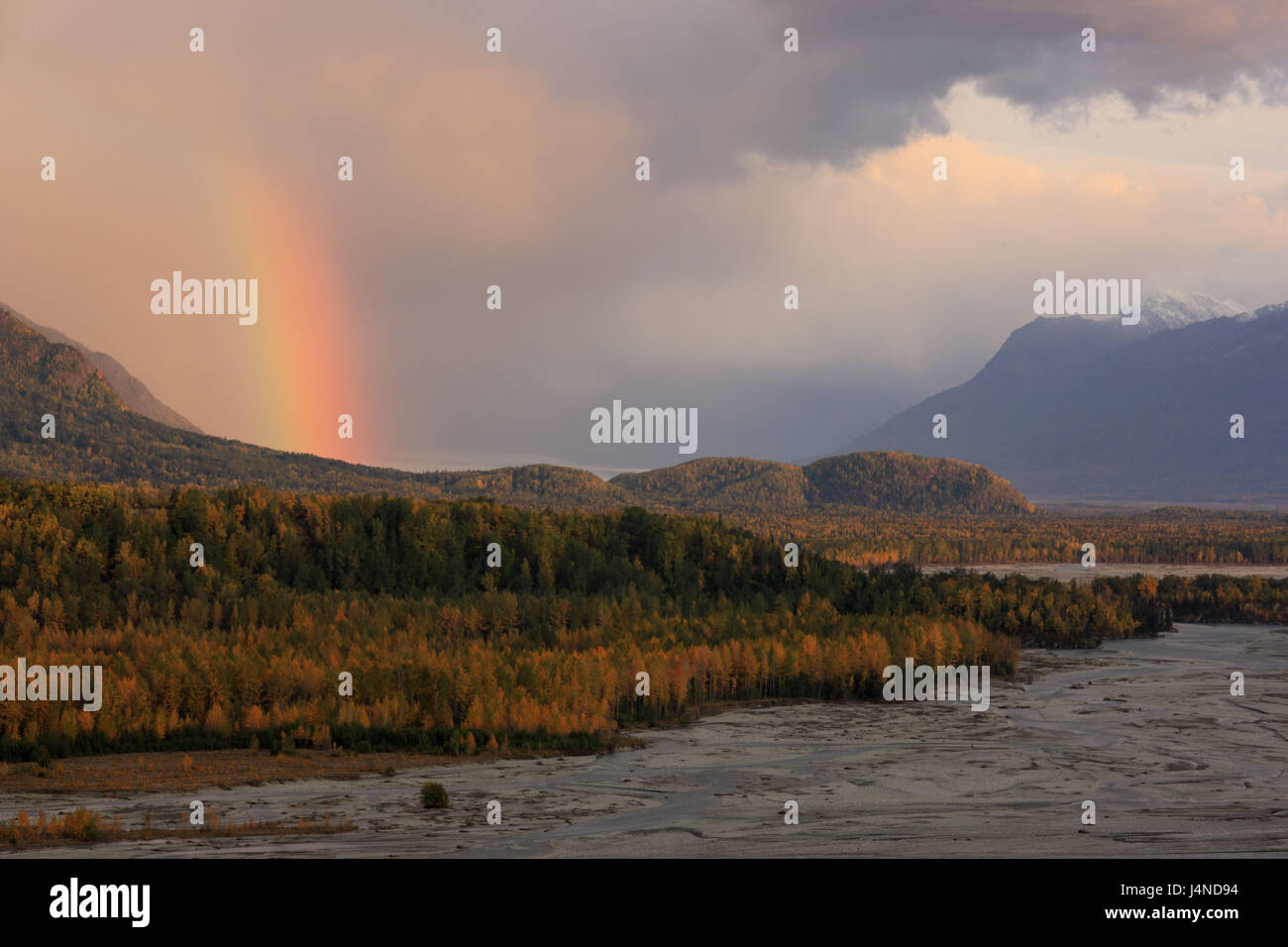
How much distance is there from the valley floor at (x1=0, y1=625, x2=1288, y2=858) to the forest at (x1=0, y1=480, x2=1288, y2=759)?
8012mm

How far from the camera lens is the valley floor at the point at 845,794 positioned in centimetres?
4947

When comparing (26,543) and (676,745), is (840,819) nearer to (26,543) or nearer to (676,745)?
(676,745)

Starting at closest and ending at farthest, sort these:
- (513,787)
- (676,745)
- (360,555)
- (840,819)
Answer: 1. (840,819)
2. (513,787)
3. (676,745)
4. (360,555)

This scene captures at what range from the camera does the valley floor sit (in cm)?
4947

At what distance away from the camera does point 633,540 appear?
17312 centimetres

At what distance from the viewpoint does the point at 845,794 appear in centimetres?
6119

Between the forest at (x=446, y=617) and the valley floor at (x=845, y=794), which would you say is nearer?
the valley floor at (x=845, y=794)

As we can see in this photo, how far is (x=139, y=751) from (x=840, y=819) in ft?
127

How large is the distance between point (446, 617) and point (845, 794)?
67706 millimetres

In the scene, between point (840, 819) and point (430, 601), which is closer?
point (840, 819)

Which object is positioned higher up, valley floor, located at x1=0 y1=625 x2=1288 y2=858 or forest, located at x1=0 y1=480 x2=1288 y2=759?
forest, located at x1=0 y1=480 x2=1288 y2=759

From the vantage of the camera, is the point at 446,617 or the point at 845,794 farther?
the point at 446,617

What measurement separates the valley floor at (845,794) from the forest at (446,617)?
8012mm
